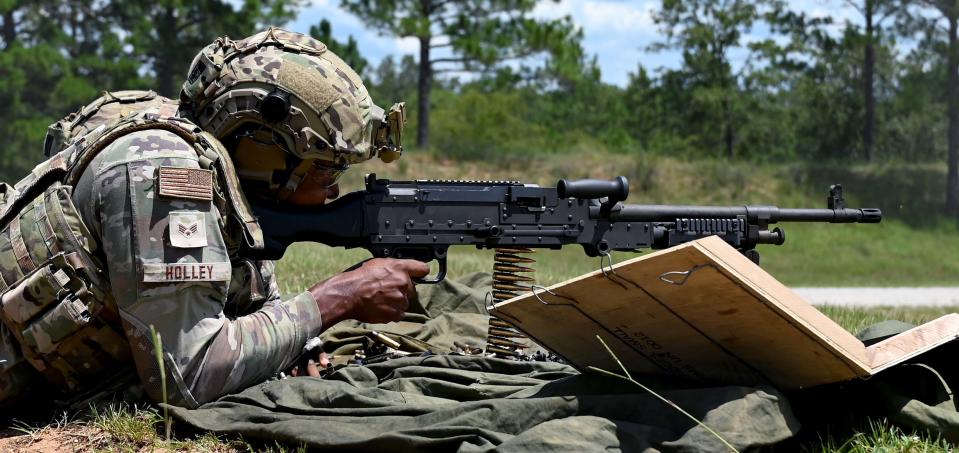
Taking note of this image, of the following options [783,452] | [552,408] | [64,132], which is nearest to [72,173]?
[64,132]

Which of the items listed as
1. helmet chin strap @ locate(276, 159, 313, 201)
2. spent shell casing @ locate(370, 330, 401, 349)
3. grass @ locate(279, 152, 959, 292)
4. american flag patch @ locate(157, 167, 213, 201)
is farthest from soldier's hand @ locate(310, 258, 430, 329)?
grass @ locate(279, 152, 959, 292)

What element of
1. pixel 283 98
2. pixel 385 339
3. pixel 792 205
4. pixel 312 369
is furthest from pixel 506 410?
pixel 792 205

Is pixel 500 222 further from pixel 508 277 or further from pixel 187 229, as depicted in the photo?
pixel 187 229

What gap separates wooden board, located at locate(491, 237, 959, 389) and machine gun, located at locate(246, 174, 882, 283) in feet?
3.97

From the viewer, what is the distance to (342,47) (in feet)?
97.1

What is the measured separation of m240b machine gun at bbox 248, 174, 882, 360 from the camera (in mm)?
4922

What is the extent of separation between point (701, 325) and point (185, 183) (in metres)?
2.00

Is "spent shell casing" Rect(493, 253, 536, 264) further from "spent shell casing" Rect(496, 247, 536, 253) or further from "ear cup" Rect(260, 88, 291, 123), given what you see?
"ear cup" Rect(260, 88, 291, 123)

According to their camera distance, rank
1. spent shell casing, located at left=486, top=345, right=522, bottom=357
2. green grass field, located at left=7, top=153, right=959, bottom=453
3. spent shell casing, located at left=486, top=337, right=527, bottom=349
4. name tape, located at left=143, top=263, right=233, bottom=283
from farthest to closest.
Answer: green grass field, located at left=7, top=153, right=959, bottom=453 → spent shell casing, located at left=486, top=337, right=527, bottom=349 → spent shell casing, located at left=486, top=345, right=522, bottom=357 → name tape, located at left=143, top=263, right=233, bottom=283

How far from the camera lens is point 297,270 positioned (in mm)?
9188

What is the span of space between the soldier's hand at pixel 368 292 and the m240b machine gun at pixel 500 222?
13.2 inches

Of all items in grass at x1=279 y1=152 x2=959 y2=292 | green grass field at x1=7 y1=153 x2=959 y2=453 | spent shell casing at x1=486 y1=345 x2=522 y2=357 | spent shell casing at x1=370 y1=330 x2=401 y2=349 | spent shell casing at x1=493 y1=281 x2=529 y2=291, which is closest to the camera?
spent shell casing at x1=486 y1=345 x2=522 y2=357

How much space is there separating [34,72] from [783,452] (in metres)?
29.4

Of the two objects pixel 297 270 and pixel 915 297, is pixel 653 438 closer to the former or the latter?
pixel 297 270
